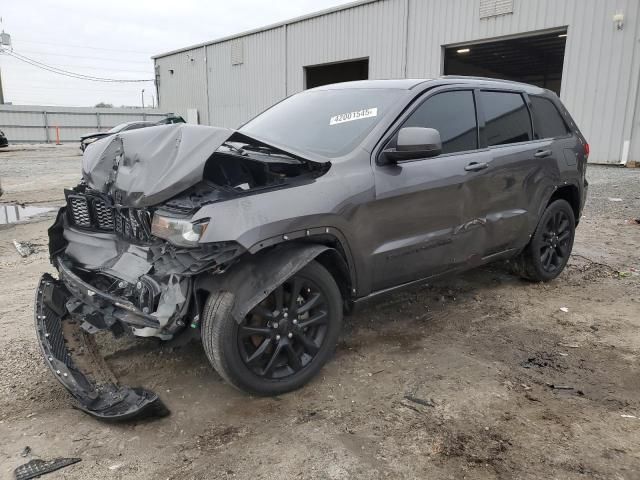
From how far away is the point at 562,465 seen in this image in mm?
2361

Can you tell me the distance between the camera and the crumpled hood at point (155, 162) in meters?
2.68

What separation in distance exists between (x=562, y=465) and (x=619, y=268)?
3917 mm

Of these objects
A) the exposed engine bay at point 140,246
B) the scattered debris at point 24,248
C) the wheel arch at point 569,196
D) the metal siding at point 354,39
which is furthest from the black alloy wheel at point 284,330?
the metal siding at point 354,39

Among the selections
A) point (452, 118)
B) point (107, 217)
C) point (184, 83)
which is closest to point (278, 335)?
point (107, 217)

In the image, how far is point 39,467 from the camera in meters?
2.33

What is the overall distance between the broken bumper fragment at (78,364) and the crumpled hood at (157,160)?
620 millimetres

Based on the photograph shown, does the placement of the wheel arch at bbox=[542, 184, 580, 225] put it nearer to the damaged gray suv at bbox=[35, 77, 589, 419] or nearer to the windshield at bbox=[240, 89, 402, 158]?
the damaged gray suv at bbox=[35, 77, 589, 419]

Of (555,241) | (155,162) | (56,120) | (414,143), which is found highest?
(56,120)

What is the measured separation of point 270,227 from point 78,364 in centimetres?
145

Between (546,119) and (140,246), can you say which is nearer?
(140,246)

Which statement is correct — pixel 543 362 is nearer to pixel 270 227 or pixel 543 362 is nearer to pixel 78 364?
pixel 270 227

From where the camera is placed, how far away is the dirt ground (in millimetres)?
2379

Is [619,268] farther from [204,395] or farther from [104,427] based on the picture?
[104,427]

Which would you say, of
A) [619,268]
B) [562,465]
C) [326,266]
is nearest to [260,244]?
[326,266]
